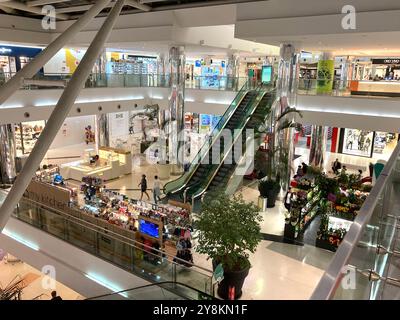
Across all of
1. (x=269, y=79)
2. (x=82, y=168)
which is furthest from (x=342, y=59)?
(x=82, y=168)

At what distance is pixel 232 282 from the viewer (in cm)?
887

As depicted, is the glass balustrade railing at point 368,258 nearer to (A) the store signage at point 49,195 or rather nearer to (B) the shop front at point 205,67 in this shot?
(A) the store signage at point 49,195

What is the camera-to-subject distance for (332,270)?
1.52 m

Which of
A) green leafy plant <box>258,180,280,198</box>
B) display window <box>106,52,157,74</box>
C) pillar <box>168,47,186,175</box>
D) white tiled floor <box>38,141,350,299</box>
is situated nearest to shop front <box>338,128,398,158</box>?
green leafy plant <box>258,180,280,198</box>

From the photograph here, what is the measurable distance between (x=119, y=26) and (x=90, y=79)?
3.58 metres

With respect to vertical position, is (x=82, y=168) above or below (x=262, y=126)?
below

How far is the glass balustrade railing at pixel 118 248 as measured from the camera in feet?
28.8

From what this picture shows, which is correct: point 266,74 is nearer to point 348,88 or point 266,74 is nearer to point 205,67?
point 348,88

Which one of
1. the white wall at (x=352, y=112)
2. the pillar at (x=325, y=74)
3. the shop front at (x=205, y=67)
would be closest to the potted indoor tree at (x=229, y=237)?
the white wall at (x=352, y=112)

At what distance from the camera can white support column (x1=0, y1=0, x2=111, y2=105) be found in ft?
18.1

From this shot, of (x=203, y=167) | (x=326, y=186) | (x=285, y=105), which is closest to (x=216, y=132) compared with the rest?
(x=203, y=167)

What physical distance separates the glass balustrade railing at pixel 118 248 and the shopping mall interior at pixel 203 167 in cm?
4

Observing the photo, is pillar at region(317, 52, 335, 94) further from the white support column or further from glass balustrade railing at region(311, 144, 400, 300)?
glass balustrade railing at region(311, 144, 400, 300)
